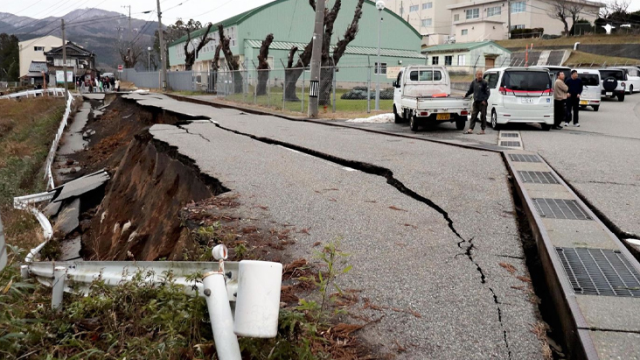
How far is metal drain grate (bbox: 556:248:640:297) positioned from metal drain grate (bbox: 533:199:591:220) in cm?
120

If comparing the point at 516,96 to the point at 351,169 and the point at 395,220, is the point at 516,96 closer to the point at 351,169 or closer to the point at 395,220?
the point at 351,169

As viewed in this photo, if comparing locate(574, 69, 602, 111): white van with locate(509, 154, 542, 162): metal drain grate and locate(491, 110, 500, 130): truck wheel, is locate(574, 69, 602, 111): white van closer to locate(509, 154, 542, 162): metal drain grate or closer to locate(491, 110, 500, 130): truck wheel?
locate(491, 110, 500, 130): truck wheel

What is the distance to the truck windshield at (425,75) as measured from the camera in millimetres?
18734

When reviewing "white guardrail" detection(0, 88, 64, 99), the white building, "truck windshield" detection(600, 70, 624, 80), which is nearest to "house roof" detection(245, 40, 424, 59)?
"white guardrail" detection(0, 88, 64, 99)

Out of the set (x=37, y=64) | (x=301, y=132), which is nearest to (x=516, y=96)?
(x=301, y=132)

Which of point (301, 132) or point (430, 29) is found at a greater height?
point (430, 29)

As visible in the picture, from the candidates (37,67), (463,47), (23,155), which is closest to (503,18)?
(463,47)

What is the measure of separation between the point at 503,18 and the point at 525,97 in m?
65.8

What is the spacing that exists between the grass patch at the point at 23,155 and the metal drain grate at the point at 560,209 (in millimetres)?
7729

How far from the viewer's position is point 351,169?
9.47m

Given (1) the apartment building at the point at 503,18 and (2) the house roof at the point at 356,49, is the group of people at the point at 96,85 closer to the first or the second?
(2) the house roof at the point at 356,49

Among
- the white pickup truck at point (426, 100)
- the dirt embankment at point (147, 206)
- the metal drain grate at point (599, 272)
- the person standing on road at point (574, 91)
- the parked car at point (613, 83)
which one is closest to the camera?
the metal drain grate at point (599, 272)

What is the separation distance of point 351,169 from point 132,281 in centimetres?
628

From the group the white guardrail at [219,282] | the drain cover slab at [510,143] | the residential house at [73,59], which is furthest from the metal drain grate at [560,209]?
the residential house at [73,59]
